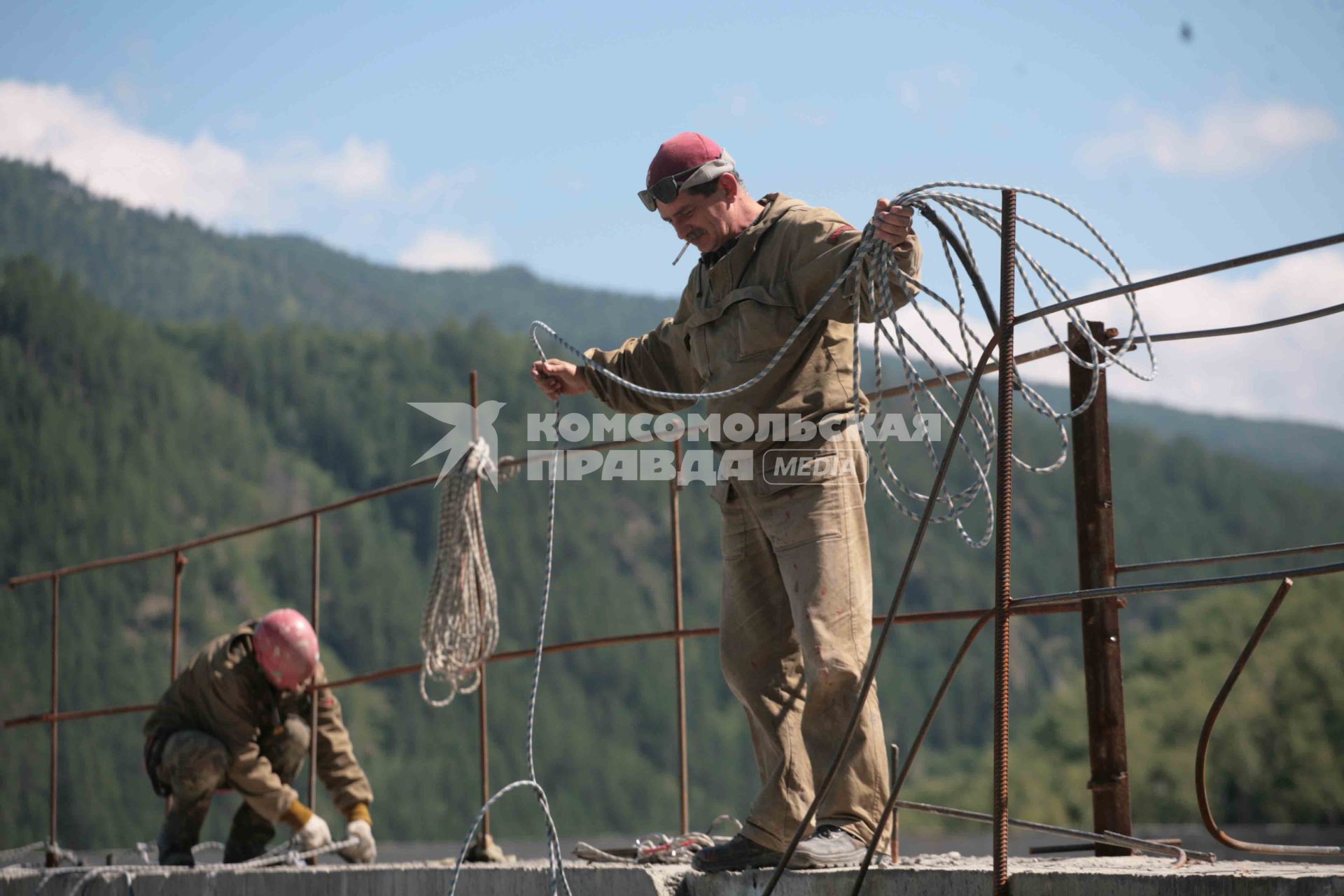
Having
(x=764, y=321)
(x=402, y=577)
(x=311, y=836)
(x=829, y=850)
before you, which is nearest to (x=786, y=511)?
(x=764, y=321)

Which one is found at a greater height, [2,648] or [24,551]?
[24,551]

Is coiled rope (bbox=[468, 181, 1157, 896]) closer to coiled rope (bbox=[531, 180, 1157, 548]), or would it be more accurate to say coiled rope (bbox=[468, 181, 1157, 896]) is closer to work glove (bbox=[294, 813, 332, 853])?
coiled rope (bbox=[531, 180, 1157, 548])

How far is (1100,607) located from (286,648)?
3.28m

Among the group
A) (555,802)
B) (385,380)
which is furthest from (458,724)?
(385,380)

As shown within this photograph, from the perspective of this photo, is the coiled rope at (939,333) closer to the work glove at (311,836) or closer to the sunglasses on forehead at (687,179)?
the sunglasses on forehead at (687,179)

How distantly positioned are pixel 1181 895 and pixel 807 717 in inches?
40.4

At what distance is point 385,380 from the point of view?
8400cm

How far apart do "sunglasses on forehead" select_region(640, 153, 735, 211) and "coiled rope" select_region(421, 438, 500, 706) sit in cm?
219

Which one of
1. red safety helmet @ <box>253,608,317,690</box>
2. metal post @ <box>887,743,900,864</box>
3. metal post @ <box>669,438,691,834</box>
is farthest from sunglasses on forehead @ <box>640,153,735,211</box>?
red safety helmet @ <box>253,608,317,690</box>

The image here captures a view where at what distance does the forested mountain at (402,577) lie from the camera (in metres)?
56.5

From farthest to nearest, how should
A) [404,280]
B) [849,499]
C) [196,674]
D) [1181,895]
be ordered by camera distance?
A: [404,280] → [196,674] → [849,499] → [1181,895]

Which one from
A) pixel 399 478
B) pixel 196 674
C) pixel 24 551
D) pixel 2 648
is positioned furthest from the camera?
pixel 399 478

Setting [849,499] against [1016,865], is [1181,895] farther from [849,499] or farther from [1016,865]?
[849,499]

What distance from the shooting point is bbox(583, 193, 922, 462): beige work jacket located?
3627 millimetres
